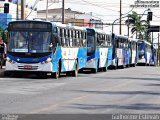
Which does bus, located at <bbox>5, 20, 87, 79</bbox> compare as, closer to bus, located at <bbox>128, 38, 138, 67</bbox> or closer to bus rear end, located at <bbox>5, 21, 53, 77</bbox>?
bus rear end, located at <bbox>5, 21, 53, 77</bbox>

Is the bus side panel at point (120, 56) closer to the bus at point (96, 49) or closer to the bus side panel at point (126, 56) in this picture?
the bus side panel at point (126, 56)

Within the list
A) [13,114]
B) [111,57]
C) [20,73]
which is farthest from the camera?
[111,57]

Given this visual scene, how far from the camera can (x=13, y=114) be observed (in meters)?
13.2

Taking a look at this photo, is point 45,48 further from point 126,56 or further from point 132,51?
point 132,51

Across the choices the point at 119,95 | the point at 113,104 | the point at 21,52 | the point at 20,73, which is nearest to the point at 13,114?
the point at 113,104

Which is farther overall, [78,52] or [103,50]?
[103,50]

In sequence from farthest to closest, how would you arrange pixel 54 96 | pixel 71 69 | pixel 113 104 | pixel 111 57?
1. pixel 111 57
2. pixel 71 69
3. pixel 54 96
4. pixel 113 104

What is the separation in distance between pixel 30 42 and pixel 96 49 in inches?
437

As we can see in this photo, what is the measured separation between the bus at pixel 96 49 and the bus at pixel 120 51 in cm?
515

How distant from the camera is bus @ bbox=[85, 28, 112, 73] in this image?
1505 inches

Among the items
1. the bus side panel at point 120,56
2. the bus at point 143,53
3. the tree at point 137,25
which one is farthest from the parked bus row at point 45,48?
the tree at point 137,25

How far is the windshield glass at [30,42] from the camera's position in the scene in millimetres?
28297

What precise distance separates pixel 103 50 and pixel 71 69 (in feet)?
31.7

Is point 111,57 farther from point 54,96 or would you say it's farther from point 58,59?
point 54,96
